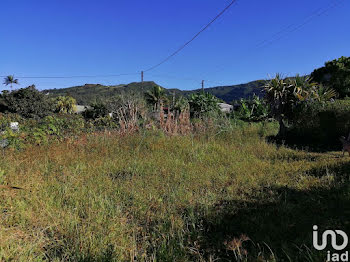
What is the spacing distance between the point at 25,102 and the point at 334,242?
18.8 meters

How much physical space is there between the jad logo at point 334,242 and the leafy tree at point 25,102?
17.7m

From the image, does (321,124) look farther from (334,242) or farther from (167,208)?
(167,208)

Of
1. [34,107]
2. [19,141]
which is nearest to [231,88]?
[34,107]

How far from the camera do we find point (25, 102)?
16.0 meters

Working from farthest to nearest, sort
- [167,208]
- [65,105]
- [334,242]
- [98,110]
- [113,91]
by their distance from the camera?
[113,91]
[65,105]
[98,110]
[167,208]
[334,242]

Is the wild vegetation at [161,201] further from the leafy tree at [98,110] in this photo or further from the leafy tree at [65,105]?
the leafy tree at [65,105]

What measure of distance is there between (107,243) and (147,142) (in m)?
4.53

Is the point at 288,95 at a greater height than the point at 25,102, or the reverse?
the point at 25,102

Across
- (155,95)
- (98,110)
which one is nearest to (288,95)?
(155,95)

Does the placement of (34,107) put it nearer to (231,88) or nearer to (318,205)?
(318,205)

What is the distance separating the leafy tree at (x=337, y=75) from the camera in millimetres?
21906

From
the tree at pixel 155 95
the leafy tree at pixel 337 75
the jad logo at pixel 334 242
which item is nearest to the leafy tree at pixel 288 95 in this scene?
the jad logo at pixel 334 242

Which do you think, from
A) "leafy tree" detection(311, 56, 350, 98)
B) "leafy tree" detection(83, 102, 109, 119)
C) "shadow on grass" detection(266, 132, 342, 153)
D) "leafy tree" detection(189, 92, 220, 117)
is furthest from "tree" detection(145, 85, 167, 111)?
"leafy tree" detection(311, 56, 350, 98)

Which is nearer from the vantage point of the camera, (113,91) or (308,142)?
(308,142)
